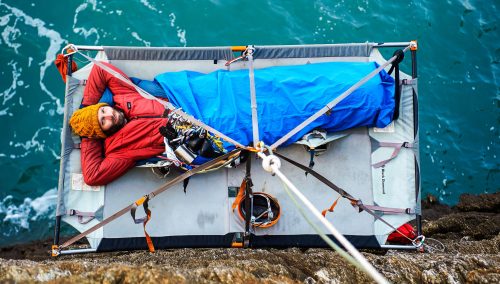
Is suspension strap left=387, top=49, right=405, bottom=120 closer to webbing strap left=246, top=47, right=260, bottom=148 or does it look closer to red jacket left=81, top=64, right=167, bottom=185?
webbing strap left=246, top=47, right=260, bottom=148

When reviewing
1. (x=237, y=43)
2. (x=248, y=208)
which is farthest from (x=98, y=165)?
(x=237, y=43)

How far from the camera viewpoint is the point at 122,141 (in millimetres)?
6371

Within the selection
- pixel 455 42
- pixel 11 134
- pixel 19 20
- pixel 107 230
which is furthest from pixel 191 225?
pixel 455 42

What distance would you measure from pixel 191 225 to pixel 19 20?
601 centimetres

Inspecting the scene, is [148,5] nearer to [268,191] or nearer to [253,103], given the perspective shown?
[253,103]

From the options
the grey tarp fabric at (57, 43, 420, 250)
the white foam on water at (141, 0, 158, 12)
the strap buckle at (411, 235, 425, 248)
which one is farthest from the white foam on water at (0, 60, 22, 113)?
the strap buckle at (411, 235, 425, 248)

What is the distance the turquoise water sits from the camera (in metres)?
9.11

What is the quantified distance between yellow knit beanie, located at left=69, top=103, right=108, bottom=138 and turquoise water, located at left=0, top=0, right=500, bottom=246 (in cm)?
321

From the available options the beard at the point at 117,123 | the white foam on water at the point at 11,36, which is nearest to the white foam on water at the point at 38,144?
the white foam on water at the point at 11,36

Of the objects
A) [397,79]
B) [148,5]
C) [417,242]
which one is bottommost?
A: [417,242]

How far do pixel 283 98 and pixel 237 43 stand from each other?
3352 millimetres

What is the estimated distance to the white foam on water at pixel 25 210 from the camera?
Result: 891cm

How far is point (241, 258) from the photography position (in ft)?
Result: 17.9

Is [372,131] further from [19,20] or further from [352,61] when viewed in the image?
[19,20]
